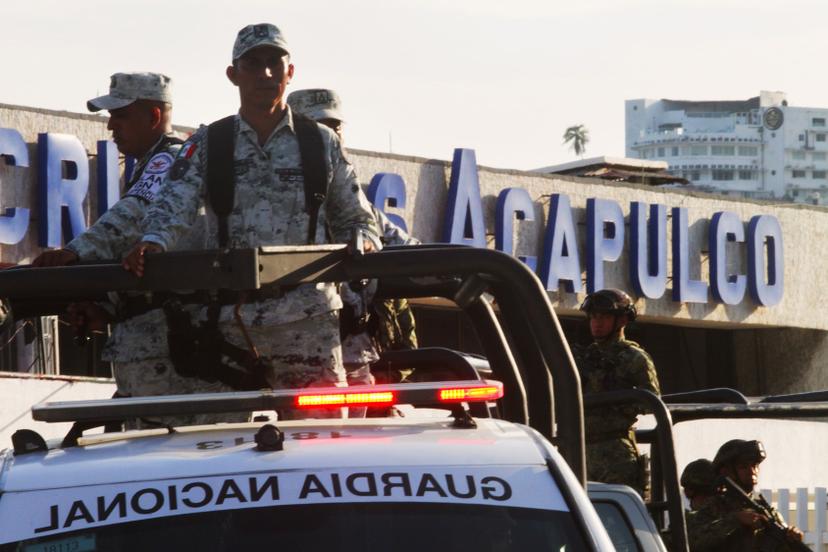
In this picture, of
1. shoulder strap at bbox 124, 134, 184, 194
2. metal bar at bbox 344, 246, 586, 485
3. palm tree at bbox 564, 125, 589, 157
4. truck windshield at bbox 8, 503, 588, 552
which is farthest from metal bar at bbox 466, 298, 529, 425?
palm tree at bbox 564, 125, 589, 157

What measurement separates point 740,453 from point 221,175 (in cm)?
464

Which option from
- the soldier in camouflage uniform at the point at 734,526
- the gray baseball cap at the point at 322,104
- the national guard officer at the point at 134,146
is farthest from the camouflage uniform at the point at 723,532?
the national guard officer at the point at 134,146

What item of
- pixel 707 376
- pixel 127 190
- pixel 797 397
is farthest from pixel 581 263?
pixel 127 190

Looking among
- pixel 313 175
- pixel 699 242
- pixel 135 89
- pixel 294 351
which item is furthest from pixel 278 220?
pixel 699 242

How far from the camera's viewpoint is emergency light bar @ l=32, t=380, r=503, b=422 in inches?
168

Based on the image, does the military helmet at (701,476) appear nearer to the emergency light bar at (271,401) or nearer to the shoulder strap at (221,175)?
the shoulder strap at (221,175)

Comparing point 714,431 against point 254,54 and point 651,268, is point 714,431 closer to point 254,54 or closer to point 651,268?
point 651,268

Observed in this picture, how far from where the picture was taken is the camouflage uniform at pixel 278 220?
18.6 ft

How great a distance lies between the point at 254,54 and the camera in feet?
19.4

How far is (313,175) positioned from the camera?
5.89 metres

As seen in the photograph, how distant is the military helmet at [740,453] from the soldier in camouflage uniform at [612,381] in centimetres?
80

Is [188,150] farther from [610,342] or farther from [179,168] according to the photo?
[610,342]

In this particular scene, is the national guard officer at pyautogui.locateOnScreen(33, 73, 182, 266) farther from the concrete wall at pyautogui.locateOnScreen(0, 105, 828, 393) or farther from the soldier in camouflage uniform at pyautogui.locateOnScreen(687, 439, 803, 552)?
the concrete wall at pyautogui.locateOnScreen(0, 105, 828, 393)

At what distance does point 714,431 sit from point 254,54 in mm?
21451
